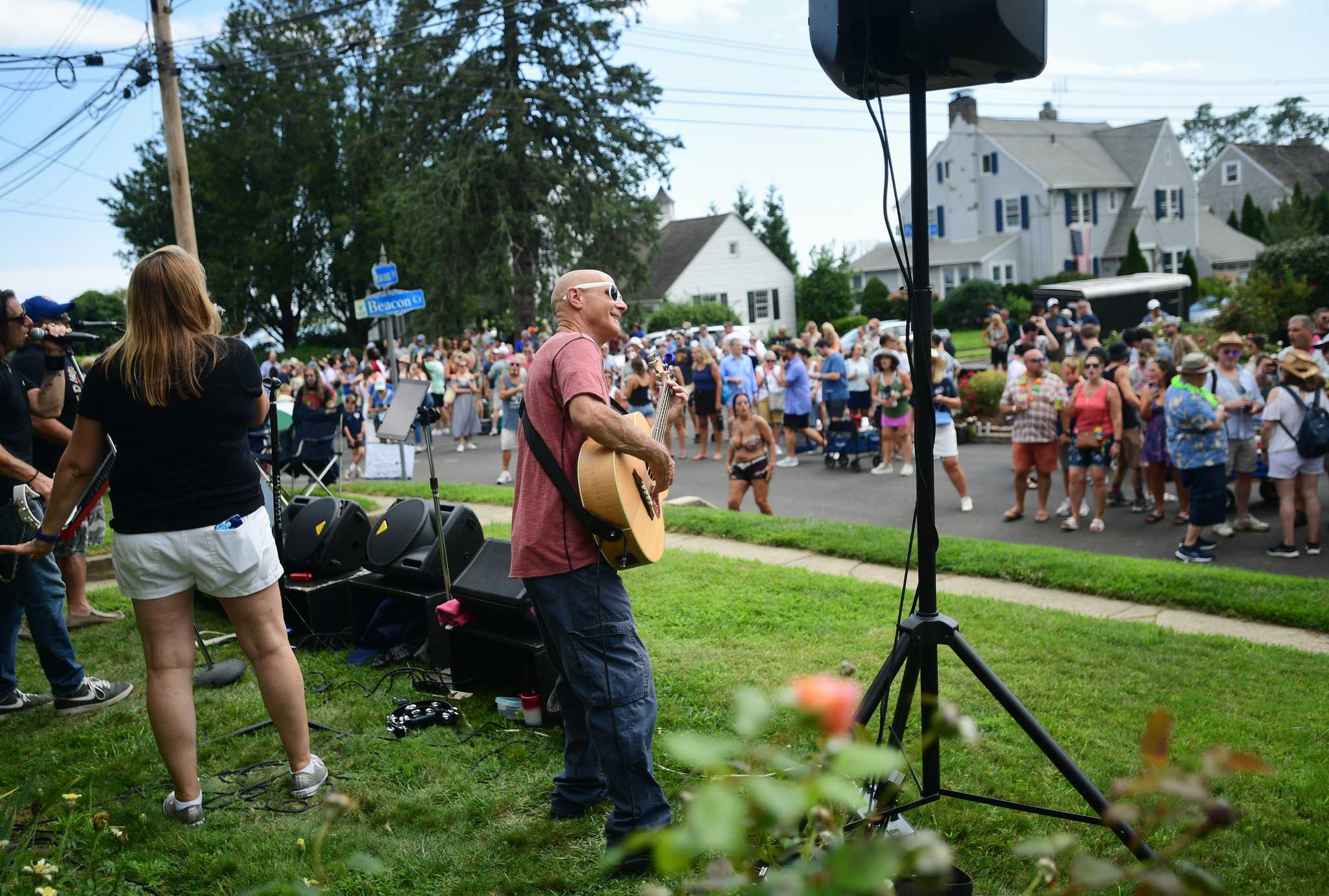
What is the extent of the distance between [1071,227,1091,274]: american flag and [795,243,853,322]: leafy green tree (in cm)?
1098

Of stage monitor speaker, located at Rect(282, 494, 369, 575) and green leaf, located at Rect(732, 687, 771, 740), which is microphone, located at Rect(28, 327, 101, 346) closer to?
stage monitor speaker, located at Rect(282, 494, 369, 575)

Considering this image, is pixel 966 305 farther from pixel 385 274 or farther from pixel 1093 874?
pixel 1093 874

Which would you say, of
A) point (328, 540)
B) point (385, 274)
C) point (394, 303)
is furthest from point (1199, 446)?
Result: point (385, 274)

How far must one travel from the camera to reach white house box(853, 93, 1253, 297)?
4741 cm

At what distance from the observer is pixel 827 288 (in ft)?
150

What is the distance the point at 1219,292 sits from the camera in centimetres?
2127

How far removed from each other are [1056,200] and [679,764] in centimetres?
4849

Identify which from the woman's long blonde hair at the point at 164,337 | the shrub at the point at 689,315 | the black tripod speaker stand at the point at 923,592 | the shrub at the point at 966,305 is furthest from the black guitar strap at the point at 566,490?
the shrub at the point at 966,305

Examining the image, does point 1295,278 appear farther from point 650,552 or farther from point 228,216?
point 228,216

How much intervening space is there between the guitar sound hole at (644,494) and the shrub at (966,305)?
135ft

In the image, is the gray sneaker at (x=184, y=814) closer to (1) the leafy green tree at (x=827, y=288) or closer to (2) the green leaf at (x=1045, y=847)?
(2) the green leaf at (x=1045, y=847)

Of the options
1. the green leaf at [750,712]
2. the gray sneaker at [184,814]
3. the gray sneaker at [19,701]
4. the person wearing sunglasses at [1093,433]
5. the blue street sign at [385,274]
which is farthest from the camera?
the blue street sign at [385,274]

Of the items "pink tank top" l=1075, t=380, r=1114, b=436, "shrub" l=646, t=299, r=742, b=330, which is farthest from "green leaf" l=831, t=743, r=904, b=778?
"shrub" l=646, t=299, r=742, b=330

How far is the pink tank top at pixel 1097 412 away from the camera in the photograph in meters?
9.59
